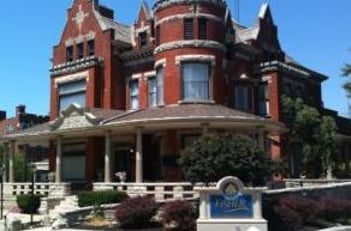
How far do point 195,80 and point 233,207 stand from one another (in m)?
16.6

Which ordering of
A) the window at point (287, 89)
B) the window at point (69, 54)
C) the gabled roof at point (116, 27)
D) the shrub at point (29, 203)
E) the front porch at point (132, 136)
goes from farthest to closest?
the window at point (69, 54) < the window at point (287, 89) < the gabled roof at point (116, 27) < the shrub at point (29, 203) < the front porch at point (132, 136)

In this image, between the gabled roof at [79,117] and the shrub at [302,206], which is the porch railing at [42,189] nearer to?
the gabled roof at [79,117]

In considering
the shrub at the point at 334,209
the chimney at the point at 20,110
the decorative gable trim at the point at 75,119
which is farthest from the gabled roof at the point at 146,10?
the chimney at the point at 20,110

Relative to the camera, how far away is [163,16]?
3925 cm

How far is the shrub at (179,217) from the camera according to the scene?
22.9 metres

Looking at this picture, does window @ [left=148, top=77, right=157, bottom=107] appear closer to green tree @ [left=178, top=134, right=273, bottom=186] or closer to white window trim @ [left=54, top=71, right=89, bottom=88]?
white window trim @ [left=54, top=71, right=89, bottom=88]

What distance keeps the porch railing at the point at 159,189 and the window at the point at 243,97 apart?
11203mm

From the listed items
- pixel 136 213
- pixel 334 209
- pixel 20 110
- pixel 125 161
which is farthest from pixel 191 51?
pixel 20 110

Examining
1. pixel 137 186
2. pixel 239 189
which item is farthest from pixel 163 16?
pixel 239 189

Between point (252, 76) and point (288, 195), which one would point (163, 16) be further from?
point (288, 195)

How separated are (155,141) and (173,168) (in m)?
2.68

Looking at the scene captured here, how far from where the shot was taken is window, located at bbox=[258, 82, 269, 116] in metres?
43.6

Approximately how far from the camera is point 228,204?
22.2 meters

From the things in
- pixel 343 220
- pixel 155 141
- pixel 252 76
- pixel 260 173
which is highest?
pixel 252 76
